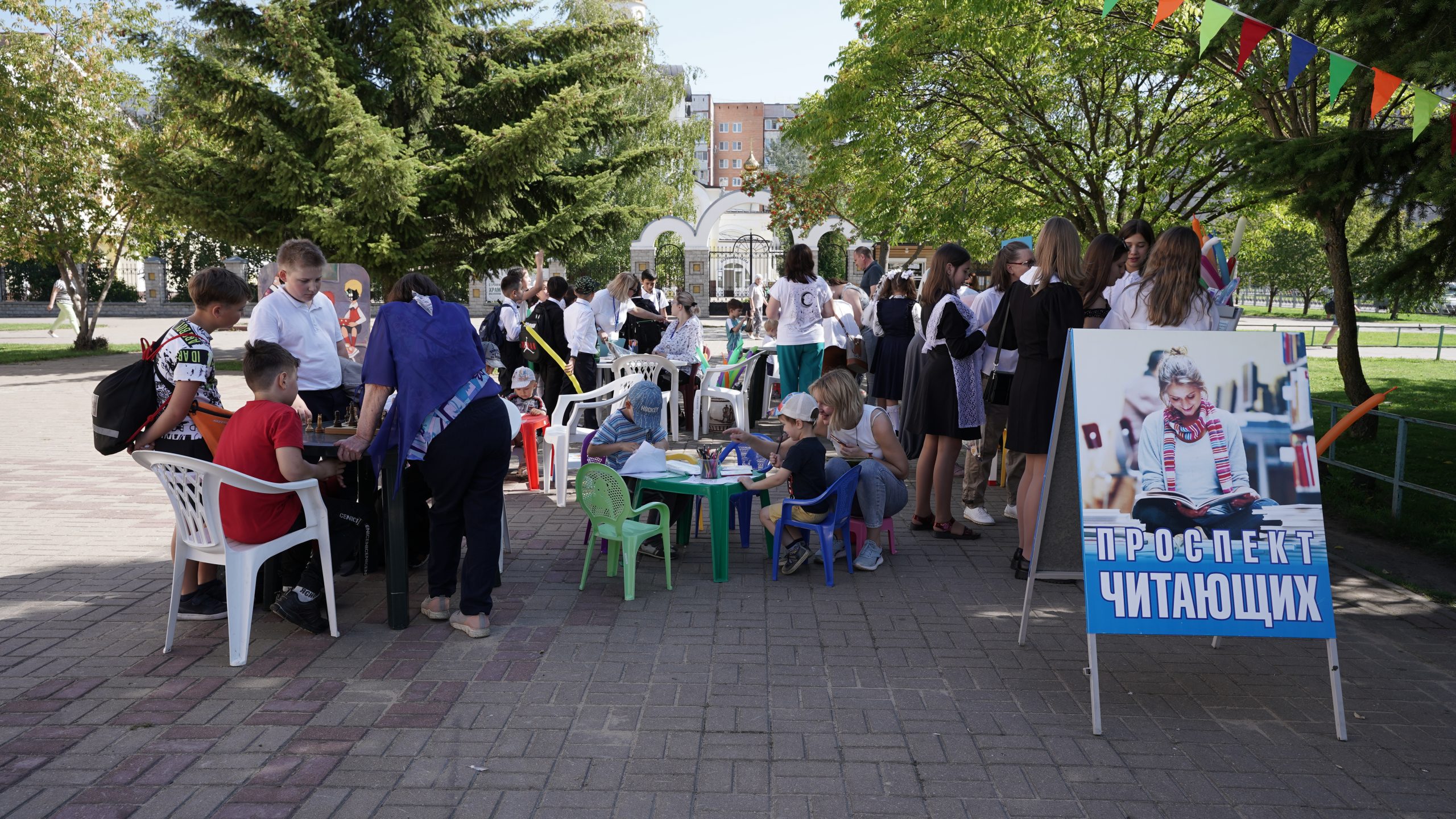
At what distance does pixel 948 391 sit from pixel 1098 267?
1.23 m

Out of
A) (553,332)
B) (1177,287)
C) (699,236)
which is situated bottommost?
(553,332)

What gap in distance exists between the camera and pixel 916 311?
9.43 meters

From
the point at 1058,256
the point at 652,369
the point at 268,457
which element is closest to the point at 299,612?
the point at 268,457

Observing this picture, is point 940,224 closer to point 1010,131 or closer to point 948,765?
point 1010,131

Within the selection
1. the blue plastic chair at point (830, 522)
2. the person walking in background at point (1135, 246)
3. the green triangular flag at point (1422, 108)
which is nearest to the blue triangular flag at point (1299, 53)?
the green triangular flag at point (1422, 108)

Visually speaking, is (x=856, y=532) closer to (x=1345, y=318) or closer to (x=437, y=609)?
(x=437, y=609)

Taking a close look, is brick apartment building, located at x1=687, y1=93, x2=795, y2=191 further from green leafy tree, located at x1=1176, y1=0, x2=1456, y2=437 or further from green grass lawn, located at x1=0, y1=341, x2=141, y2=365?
green leafy tree, located at x1=1176, y1=0, x2=1456, y2=437

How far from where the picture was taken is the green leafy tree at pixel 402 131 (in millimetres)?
17828

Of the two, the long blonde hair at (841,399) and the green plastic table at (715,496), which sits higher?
the long blonde hair at (841,399)

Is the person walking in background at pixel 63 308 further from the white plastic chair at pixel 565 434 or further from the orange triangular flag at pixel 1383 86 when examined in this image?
the orange triangular flag at pixel 1383 86

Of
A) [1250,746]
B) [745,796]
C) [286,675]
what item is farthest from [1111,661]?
[286,675]

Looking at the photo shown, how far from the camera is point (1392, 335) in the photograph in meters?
30.9

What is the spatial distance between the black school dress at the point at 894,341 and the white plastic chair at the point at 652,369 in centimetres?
207

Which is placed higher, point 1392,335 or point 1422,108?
point 1422,108
